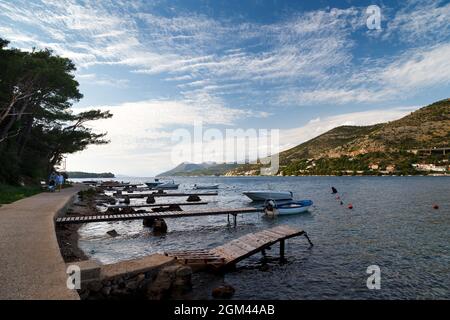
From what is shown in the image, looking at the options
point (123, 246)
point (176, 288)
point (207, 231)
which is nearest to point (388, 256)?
point (176, 288)

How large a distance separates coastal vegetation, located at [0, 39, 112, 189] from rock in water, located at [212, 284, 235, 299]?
27878mm

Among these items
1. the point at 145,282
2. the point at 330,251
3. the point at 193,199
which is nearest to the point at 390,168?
the point at 193,199

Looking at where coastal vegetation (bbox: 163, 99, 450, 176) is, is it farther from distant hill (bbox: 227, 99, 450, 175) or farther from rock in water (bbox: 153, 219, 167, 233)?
rock in water (bbox: 153, 219, 167, 233)

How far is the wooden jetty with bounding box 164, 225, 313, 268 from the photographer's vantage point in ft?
42.4

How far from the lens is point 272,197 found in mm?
46594

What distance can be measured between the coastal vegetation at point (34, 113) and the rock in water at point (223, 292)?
27878mm

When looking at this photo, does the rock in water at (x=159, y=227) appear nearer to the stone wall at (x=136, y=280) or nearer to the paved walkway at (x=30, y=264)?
the paved walkway at (x=30, y=264)

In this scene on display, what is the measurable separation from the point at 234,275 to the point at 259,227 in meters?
14.5

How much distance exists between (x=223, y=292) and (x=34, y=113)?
39057 mm

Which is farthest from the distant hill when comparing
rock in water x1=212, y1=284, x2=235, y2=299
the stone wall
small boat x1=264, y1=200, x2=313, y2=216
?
the stone wall
